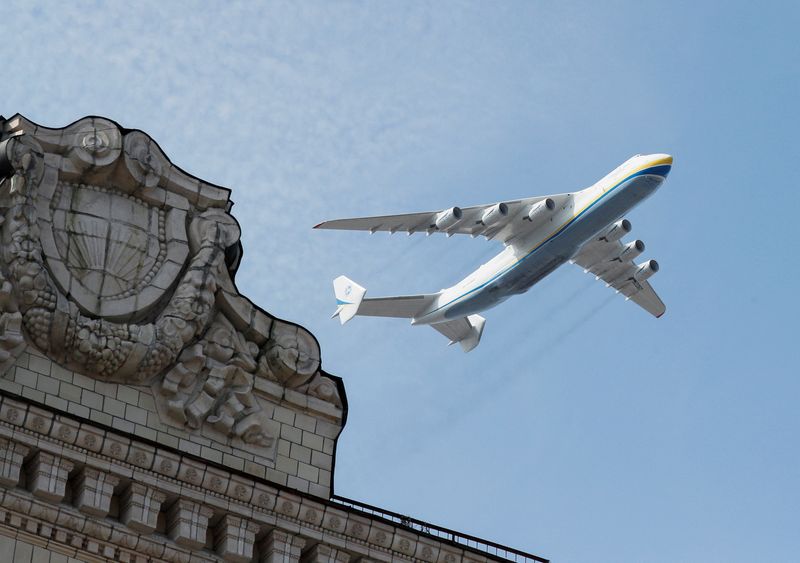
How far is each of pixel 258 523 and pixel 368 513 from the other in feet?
9.60

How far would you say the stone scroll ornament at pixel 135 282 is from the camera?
35.4 meters

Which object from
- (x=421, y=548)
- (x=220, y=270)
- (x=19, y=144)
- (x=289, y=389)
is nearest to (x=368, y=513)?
(x=421, y=548)

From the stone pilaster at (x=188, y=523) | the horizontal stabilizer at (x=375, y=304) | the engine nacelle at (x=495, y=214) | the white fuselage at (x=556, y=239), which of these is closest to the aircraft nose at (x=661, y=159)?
the white fuselage at (x=556, y=239)

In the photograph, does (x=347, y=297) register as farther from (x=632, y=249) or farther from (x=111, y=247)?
(x=111, y=247)

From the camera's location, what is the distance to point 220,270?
3828 cm

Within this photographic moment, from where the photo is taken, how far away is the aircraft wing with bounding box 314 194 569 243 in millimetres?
65938

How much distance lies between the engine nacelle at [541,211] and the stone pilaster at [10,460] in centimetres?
3809

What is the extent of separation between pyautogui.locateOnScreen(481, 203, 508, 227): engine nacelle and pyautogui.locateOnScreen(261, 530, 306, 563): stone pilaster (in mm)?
→ 33883

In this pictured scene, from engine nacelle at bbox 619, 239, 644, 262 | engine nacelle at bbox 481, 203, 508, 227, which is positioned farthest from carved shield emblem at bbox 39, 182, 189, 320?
engine nacelle at bbox 619, 239, 644, 262

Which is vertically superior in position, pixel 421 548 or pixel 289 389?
pixel 289 389

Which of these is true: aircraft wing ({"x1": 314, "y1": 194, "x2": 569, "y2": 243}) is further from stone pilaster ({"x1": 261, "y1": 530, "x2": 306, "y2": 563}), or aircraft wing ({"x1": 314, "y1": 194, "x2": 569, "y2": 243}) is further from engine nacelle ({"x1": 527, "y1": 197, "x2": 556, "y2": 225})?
stone pilaster ({"x1": 261, "y1": 530, "x2": 306, "y2": 563})

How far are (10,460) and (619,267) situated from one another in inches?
1788

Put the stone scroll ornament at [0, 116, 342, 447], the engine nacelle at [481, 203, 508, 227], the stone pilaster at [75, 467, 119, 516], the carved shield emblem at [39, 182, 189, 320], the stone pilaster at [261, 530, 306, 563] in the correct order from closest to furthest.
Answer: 1. the stone pilaster at [75, 467, 119, 516]
2. the stone pilaster at [261, 530, 306, 563]
3. the stone scroll ornament at [0, 116, 342, 447]
4. the carved shield emblem at [39, 182, 189, 320]
5. the engine nacelle at [481, 203, 508, 227]

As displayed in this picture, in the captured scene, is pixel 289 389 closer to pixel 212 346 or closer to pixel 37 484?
pixel 212 346
